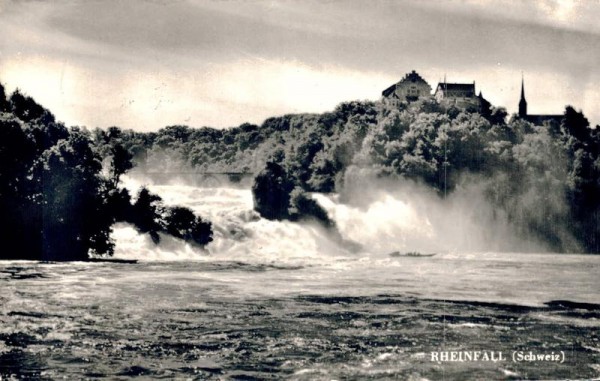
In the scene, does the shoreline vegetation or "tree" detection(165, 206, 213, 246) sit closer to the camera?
the shoreline vegetation

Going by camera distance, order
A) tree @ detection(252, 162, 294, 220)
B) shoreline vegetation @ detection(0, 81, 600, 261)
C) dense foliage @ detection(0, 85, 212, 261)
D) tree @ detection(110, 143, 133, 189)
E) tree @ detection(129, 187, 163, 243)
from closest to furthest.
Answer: dense foliage @ detection(0, 85, 212, 261), shoreline vegetation @ detection(0, 81, 600, 261), tree @ detection(110, 143, 133, 189), tree @ detection(129, 187, 163, 243), tree @ detection(252, 162, 294, 220)

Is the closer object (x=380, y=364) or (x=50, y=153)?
(x=380, y=364)

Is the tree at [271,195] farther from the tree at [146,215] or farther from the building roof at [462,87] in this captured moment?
the building roof at [462,87]

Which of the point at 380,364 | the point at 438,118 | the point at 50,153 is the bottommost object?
the point at 380,364

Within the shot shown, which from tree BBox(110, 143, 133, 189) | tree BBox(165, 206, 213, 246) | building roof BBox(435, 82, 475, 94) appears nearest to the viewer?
tree BBox(110, 143, 133, 189)

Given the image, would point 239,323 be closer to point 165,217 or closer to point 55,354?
point 55,354

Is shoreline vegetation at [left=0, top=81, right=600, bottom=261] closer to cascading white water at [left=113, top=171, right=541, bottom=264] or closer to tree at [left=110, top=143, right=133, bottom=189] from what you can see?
tree at [left=110, top=143, right=133, bottom=189]

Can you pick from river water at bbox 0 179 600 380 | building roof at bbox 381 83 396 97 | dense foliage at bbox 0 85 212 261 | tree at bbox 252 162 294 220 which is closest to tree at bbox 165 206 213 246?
dense foliage at bbox 0 85 212 261

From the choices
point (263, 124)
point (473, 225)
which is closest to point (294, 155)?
point (473, 225)
